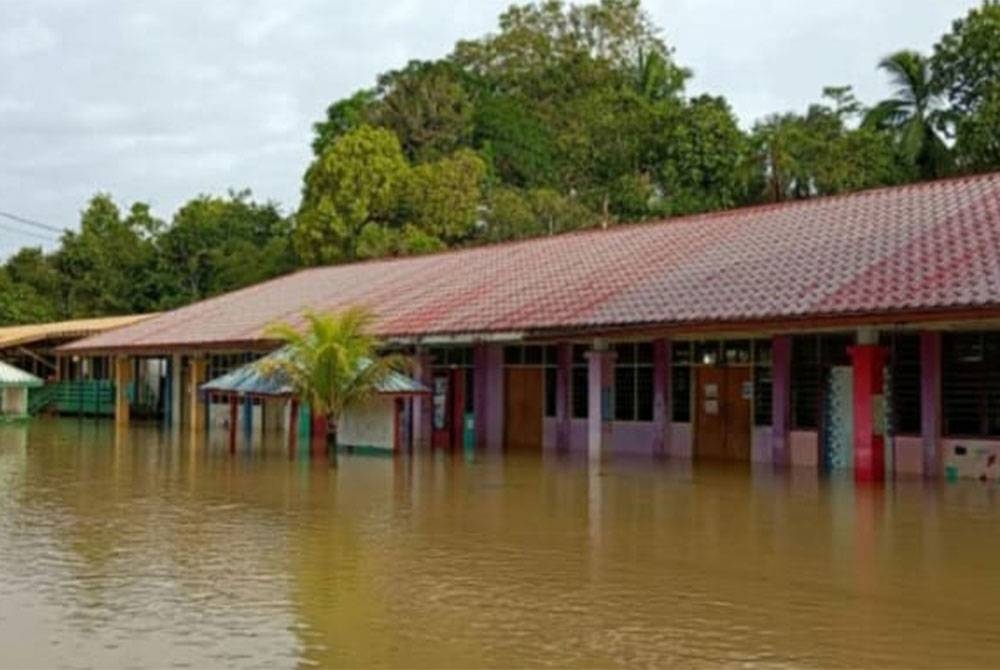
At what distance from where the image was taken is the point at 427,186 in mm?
44188

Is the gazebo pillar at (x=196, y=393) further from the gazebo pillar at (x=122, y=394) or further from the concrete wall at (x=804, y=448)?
the concrete wall at (x=804, y=448)

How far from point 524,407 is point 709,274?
6371 millimetres

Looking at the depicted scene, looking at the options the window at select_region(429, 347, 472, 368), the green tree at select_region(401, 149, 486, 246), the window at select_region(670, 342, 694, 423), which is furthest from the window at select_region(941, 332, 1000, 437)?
the green tree at select_region(401, 149, 486, 246)

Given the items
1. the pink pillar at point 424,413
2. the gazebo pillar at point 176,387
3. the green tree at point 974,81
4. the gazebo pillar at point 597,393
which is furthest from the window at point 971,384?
the gazebo pillar at point 176,387

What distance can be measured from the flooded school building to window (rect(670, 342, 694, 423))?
1.6 inches

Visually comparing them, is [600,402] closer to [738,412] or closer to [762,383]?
[738,412]

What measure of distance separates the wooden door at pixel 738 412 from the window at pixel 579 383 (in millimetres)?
3355

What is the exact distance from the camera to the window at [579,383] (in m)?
25.2

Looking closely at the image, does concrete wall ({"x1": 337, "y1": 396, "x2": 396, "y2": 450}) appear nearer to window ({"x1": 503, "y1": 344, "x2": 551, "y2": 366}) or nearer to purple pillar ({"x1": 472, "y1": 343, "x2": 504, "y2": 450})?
purple pillar ({"x1": 472, "y1": 343, "x2": 504, "y2": 450})

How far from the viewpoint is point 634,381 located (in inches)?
958

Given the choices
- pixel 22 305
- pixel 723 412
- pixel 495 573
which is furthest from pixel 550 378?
pixel 22 305

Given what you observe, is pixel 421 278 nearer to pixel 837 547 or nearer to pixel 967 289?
pixel 967 289

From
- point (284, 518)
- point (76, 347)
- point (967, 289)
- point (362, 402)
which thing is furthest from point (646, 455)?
point (76, 347)

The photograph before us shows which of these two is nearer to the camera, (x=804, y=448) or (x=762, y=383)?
(x=804, y=448)
